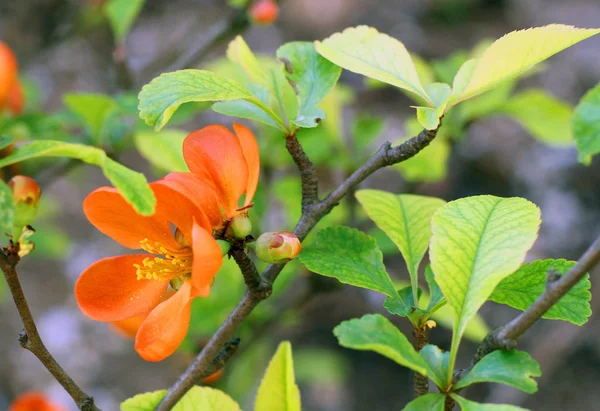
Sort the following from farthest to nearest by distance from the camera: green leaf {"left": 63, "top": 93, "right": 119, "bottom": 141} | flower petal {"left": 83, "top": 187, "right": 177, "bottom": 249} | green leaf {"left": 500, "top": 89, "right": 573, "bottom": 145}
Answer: green leaf {"left": 500, "top": 89, "right": 573, "bottom": 145} < green leaf {"left": 63, "top": 93, "right": 119, "bottom": 141} < flower petal {"left": 83, "top": 187, "right": 177, "bottom": 249}

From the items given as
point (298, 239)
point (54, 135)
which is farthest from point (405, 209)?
point (54, 135)

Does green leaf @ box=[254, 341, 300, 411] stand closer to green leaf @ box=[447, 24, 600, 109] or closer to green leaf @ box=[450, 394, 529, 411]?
green leaf @ box=[450, 394, 529, 411]

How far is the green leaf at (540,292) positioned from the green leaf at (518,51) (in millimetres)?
157

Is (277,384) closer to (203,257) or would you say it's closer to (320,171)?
(203,257)

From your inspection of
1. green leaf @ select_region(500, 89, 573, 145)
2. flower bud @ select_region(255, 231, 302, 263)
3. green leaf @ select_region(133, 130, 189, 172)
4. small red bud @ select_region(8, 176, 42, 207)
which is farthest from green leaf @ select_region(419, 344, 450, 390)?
green leaf @ select_region(500, 89, 573, 145)

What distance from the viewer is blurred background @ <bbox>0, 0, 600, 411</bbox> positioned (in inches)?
47.3

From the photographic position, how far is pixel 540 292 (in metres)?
0.55

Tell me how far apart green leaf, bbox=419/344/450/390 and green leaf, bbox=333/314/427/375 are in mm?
38

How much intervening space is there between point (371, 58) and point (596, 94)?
0.20 m

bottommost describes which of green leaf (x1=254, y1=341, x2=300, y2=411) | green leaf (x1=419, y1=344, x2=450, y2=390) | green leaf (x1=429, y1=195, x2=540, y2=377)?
green leaf (x1=419, y1=344, x2=450, y2=390)

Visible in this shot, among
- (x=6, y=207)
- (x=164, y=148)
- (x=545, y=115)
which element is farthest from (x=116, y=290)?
(x=545, y=115)

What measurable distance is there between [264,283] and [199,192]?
0.11 meters

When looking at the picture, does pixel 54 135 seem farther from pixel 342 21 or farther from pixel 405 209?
pixel 342 21

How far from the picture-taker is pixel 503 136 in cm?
249
